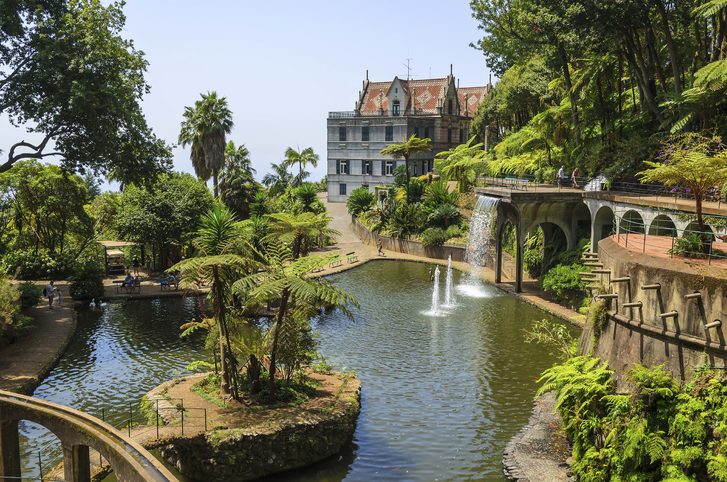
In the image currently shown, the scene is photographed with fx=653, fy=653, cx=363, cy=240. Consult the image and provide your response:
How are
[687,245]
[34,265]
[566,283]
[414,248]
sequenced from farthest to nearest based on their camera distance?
[414,248] → [34,265] → [566,283] → [687,245]

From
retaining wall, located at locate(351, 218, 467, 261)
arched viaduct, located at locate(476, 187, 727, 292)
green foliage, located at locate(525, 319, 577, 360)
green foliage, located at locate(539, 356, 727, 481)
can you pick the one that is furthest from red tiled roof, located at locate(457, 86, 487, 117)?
green foliage, located at locate(539, 356, 727, 481)

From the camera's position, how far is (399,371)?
23000 millimetres

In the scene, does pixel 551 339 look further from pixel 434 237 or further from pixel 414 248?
pixel 414 248

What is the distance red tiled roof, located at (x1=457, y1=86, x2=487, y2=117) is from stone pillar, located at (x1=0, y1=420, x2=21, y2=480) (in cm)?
6585

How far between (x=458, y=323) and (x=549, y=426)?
11.4 m

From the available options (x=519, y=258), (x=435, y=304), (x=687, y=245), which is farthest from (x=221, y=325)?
(x=519, y=258)

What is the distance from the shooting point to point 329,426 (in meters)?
16.8

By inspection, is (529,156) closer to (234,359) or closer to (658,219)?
(658,219)

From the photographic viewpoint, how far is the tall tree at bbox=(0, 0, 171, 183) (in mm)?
30484

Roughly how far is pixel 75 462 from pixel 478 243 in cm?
3128

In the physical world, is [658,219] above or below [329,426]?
above

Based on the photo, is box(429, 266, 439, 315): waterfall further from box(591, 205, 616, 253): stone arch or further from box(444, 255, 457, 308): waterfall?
box(591, 205, 616, 253): stone arch

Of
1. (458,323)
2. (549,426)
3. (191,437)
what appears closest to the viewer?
(191,437)

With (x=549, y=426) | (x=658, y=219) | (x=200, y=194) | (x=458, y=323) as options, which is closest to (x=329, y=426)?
(x=549, y=426)
